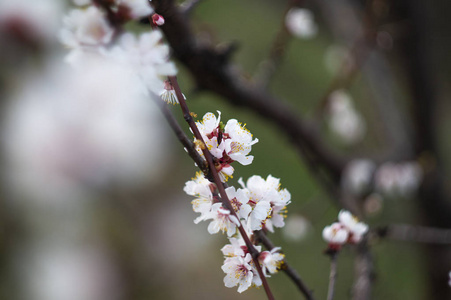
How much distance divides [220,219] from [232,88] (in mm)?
402

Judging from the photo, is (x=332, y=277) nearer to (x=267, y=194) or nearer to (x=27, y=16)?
(x=267, y=194)

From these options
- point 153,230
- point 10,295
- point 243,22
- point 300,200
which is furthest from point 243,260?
point 243,22

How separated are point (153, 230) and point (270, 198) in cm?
120

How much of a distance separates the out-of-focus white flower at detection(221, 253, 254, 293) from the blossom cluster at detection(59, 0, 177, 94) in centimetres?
13

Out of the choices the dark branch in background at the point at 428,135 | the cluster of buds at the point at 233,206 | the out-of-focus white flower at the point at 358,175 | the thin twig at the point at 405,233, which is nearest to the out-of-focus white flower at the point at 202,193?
the cluster of buds at the point at 233,206

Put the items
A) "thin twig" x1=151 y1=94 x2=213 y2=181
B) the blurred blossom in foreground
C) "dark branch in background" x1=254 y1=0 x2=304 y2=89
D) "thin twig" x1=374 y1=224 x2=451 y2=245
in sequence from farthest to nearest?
the blurred blossom in foreground < "dark branch in background" x1=254 y1=0 x2=304 y2=89 < "thin twig" x1=374 y1=224 x2=451 y2=245 < "thin twig" x1=151 y1=94 x2=213 y2=181

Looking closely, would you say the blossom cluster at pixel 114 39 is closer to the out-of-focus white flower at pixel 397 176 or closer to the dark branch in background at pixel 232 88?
the dark branch in background at pixel 232 88

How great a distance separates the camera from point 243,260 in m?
0.25

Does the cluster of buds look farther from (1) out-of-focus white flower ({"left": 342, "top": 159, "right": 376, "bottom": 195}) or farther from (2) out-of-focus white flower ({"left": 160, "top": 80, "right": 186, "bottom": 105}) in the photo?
(1) out-of-focus white flower ({"left": 342, "top": 159, "right": 376, "bottom": 195})

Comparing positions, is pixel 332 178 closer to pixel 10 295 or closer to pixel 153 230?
pixel 153 230

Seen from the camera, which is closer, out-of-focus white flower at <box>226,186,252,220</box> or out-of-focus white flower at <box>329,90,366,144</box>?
out-of-focus white flower at <box>226,186,252,220</box>

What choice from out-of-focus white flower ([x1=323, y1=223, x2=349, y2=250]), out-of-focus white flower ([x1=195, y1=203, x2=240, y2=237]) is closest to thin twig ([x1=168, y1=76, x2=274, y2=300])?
out-of-focus white flower ([x1=195, y1=203, x2=240, y2=237])

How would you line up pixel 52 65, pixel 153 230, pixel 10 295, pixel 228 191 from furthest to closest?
pixel 153 230
pixel 52 65
pixel 10 295
pixel 228 191

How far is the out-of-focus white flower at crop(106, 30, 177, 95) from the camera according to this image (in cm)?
23
